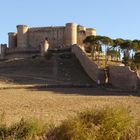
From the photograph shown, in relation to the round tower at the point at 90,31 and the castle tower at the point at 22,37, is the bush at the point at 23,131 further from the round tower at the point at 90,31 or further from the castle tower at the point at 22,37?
the castle tower at the point at 22,37

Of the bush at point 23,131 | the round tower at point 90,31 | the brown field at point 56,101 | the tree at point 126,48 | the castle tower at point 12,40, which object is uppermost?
the round tower at point 90,31

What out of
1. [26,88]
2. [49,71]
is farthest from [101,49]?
[26,88]

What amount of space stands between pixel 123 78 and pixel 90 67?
632 cm

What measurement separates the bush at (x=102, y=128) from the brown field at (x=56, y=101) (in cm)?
1097

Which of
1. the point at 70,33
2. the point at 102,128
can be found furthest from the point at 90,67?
the point at 102,128

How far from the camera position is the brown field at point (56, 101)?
2356 cm

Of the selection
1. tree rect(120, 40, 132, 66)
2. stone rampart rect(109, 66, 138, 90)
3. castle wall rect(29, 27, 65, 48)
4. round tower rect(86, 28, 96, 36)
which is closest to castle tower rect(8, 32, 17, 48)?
castle wall rect(29, 27, 65, 48)

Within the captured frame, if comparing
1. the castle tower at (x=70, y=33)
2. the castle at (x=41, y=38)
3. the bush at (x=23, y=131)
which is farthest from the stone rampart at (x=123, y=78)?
the bush at (x=23, y=131)

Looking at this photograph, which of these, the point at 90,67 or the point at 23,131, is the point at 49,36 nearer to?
the point at 90,67

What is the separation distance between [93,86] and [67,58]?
42.0 feet

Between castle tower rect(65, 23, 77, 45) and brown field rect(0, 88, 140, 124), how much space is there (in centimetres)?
2387

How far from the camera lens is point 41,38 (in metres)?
65.9

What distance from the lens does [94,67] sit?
46.0 metres

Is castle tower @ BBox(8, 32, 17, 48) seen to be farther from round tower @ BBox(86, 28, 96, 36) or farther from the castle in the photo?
round tower @ BBox(86, 28, 96, 36)
